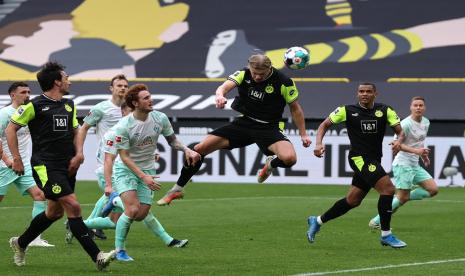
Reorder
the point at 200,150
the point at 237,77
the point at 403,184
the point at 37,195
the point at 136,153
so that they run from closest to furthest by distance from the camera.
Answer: the point at 136,153 → the point at 237,77 → the point at 200,150 → the point at 37,195 → the point at 403,184

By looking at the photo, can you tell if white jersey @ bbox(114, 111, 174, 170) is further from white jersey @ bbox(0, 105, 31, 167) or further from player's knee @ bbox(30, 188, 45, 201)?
white jersey @ bbox(0, 105, 31, 167)

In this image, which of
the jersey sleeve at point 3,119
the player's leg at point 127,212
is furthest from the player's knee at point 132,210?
the jersey sleeve at point 3,119

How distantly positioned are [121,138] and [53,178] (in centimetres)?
107

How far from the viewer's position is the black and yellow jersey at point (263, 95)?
13180 millimetres

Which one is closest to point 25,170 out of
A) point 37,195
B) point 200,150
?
point 37,195

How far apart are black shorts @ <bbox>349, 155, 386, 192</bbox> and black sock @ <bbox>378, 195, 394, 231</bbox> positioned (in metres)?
0.27

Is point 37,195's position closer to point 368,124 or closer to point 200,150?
point 200,150

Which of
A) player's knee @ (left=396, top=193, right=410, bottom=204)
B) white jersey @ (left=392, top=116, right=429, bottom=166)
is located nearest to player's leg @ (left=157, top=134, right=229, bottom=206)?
player's knee @ (left=396, top=193, right=410, bottom=204)

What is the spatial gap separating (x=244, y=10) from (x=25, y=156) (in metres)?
23.5

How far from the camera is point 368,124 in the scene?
13.7 metres

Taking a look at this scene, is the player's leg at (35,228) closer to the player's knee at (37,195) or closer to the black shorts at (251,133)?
the player's knee at (37,195)

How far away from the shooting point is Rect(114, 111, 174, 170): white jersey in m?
11.6

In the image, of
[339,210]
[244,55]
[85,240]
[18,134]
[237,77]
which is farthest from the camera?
[244,55]

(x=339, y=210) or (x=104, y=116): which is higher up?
(x=104, y=116)
